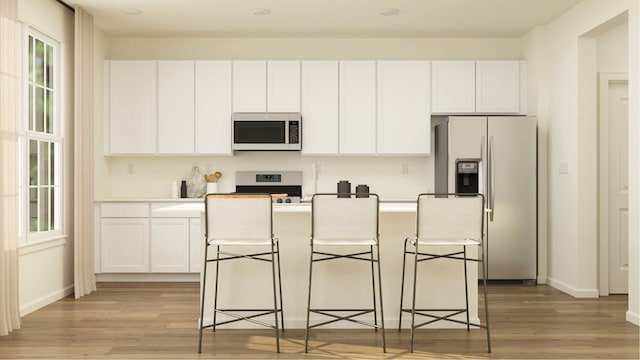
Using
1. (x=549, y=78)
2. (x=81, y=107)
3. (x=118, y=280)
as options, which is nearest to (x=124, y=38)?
(x=81, y=107)

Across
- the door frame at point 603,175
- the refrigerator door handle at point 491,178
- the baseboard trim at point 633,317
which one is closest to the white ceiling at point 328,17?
the door frame at point 603,175

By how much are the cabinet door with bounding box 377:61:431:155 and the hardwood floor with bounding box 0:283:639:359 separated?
1991 millimetres

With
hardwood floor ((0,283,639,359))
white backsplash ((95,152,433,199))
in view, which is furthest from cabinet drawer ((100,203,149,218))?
hardwood floor ((0,283,639,359))

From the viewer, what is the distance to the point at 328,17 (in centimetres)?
557

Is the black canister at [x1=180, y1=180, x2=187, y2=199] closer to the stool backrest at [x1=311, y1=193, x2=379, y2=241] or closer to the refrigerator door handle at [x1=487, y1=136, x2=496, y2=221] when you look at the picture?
the stool backrest at [x1=311, y1=193, x2=379, y2=241]

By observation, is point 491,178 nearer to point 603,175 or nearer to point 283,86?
point 603,175

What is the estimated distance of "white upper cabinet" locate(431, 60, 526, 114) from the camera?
6105 millimetres

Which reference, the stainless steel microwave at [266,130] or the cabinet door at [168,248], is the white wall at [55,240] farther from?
the stainless steel microwave at [266,130]

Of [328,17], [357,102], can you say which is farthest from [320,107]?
[328,17]

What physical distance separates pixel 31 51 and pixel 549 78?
484 cm

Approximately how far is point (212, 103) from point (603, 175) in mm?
3923

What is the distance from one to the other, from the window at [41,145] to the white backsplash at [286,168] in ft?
4.32

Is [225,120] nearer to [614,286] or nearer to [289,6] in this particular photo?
[289,6]

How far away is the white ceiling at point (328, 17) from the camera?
514cm
